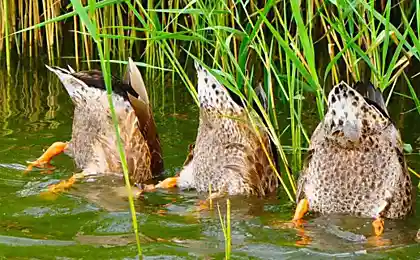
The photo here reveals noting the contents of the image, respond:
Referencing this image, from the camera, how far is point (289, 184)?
17.3 ft

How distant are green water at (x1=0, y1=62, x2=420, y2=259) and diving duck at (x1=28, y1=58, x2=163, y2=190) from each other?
0.14m

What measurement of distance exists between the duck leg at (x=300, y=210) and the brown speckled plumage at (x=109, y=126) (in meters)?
1.19

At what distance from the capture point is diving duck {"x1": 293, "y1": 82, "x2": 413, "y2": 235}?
444 centimetres

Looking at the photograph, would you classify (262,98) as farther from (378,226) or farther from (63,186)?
(63,186)

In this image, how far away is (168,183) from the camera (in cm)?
523

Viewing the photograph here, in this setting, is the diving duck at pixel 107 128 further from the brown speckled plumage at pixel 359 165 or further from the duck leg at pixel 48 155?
the brown speckled plumage at pixel 359 165

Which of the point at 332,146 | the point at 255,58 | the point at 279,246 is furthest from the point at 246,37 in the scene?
the point at 255,58

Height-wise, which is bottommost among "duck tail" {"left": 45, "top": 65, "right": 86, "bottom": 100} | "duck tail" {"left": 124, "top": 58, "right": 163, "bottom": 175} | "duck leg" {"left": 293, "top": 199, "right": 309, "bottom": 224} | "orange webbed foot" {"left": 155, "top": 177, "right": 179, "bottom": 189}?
"duck leg" {"left": 293, "top": 199, "right": 309, "bottom": 224}

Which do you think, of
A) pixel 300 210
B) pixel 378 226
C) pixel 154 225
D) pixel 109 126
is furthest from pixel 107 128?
pixel 378 226

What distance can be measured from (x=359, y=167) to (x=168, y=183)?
1.18 metres

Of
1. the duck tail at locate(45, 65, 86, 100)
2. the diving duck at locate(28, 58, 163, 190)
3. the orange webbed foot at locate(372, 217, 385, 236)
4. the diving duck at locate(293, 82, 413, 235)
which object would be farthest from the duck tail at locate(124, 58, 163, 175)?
the orange webbed foot at locate(372, 217, 385, 236)

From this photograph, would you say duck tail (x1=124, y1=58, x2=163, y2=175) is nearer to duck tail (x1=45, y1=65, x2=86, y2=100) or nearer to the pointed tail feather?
the pointed tail feather

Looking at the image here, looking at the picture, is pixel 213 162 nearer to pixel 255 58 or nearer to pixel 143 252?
pixel 143 252

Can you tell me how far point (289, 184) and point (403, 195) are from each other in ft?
2.83
